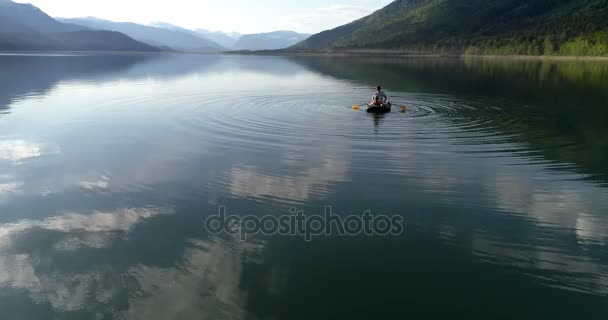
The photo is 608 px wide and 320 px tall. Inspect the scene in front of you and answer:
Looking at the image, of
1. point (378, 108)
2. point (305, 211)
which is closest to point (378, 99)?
point (378, 108)

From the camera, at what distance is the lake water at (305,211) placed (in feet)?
39.4

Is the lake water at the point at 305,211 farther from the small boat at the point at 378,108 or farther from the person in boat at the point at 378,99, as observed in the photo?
the person in boat at the point at 378,99

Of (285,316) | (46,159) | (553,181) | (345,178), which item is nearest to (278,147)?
(345,178)

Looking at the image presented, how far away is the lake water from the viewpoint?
39.4ft

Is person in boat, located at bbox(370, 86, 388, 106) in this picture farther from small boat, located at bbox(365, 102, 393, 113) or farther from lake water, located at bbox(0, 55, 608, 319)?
lake water, located at bbox(0, 55, 608, 319)

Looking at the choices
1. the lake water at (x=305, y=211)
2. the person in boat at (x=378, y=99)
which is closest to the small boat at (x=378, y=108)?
the person in boat at (x=378, y=99)

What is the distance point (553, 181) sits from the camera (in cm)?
2116

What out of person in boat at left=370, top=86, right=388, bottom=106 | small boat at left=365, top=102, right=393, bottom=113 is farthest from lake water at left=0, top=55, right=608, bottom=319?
person in boat at left=370, top=86, right=388, bottom=106

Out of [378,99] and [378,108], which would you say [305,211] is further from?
[378,99]

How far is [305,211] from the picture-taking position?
58.1 feet

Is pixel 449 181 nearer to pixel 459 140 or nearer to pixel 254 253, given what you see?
pixel 459 140

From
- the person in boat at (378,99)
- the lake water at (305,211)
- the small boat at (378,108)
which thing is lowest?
the lake water at (305,211)

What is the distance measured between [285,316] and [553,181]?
15976mm

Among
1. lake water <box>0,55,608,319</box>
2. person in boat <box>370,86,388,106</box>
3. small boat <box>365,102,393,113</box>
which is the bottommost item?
lake water <box>0,55,608,319</box>
